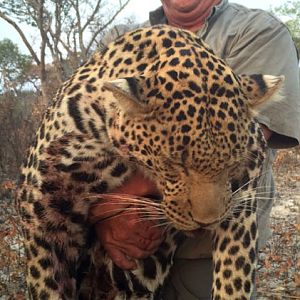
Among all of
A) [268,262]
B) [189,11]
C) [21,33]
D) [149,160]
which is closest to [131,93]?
[149,160]

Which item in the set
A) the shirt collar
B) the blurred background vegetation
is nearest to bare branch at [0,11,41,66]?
the blurred background vegetation

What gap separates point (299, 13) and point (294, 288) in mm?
22599

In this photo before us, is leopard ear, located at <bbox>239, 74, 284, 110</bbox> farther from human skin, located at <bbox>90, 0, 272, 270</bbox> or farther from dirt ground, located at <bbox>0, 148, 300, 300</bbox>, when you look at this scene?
dirt ground, located at <bbox>0, 148, 300, 300</bbox>

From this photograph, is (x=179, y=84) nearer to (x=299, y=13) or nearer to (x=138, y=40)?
(x=138, y=40)

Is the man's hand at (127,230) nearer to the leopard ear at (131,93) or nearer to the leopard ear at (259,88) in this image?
the leopard ear at (131,93)

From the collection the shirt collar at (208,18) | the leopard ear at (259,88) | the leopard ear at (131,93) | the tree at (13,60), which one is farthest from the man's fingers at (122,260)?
the tree at (13,60)

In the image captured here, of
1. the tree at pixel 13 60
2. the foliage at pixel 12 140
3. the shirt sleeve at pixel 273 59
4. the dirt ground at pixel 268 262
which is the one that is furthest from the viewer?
the tree at pixel 13 60

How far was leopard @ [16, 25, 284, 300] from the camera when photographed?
6.97 feet

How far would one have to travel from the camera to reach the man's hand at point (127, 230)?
2455 millimetres

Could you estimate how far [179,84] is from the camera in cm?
210

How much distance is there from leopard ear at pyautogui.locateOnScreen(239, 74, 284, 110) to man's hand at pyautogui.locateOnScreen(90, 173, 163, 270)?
58cm

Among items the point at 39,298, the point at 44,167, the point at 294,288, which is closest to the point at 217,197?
the point at 44,167

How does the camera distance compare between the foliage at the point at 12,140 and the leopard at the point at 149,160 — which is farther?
the foliage at the point at 12,140

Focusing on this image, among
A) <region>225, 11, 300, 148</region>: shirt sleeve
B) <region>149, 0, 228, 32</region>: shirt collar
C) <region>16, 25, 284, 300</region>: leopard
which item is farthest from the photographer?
<region>149, 0, 228, 32</region>: shirt collar
